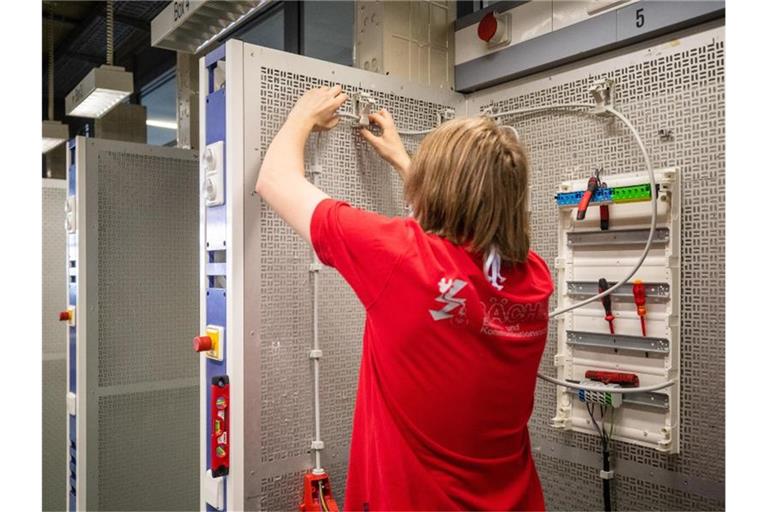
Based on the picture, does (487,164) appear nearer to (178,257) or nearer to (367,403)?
(367,403)

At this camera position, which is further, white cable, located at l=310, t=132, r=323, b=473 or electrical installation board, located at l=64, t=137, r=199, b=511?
electrical installation board, located at l=64, t=137, r=199, b=511

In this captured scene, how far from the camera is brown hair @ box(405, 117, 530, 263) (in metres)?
1.30

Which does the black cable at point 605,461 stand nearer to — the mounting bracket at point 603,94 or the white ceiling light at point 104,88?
the mounting bracket at point 603,94

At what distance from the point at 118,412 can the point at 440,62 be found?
2.32 metres

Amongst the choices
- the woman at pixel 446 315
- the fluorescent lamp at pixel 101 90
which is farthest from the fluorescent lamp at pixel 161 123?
the woman at pixel 446 315

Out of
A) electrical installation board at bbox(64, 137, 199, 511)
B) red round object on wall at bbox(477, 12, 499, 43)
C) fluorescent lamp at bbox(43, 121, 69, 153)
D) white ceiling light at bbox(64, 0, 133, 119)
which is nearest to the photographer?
red round object on wall at bbox(477, 12, 499, 43)

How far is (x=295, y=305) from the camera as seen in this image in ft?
6.06

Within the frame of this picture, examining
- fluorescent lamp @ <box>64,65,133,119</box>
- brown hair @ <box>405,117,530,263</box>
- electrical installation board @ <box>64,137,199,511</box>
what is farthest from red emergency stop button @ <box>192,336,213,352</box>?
fluorescent lamp @ <box>64,65,133,119</box>

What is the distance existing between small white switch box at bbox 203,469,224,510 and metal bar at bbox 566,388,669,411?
1176 millimetres

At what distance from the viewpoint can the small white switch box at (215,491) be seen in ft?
5.80

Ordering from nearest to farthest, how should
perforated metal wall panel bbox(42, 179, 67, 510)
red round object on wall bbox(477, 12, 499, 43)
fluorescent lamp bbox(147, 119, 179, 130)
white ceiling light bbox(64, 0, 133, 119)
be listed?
red round object on wall bbox(477, 12, 499, 43), white ceiling light bbox(64, 0, 133, 119), perforated metal wall panel bbox(42, 179, 67, 510), fluorescent lamp bbox(147, 119, 179, 130)

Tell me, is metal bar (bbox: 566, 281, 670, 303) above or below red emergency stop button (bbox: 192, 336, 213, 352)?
above

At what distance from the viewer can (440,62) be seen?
2336 millimetres

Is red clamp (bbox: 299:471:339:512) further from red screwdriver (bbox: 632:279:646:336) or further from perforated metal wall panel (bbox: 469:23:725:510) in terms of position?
red screwdriver (bbox: 632:279:646:336)
